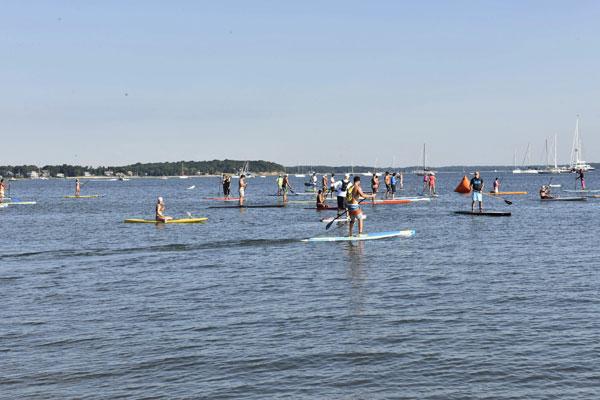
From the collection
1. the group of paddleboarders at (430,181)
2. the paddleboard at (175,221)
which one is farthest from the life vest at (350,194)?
the group of paddleboarders at (430,181)

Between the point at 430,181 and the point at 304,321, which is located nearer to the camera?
the point at 304,321

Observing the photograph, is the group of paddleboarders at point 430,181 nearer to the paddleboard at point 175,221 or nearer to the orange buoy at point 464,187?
the orange buoy at point 464,187

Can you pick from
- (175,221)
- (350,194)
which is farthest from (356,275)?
(175,221)

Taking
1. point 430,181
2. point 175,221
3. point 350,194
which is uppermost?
Result: point 350,194

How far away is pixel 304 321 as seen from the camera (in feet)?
53.3

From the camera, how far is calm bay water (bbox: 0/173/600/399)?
1217cm

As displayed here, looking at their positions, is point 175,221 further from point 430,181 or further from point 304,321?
point 430,181

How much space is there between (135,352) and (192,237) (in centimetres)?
2306

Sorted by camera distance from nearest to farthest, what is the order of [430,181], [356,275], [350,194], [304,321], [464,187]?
[304,321]
[356,275]
[350,194]
[464,187]
[430,181]

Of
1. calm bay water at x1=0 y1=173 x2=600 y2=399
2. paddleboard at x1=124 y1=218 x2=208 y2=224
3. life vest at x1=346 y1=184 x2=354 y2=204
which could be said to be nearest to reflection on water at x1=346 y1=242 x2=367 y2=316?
calm bay water at x1=0 y1=173 x2=600 y2=399

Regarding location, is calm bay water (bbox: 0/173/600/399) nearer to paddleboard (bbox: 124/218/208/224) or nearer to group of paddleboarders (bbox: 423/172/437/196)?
paddleboard (bbox: 124/218/208/224)

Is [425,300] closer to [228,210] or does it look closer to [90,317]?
[90,317]

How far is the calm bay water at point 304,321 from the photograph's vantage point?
39.9ft

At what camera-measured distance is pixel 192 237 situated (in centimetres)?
3700
